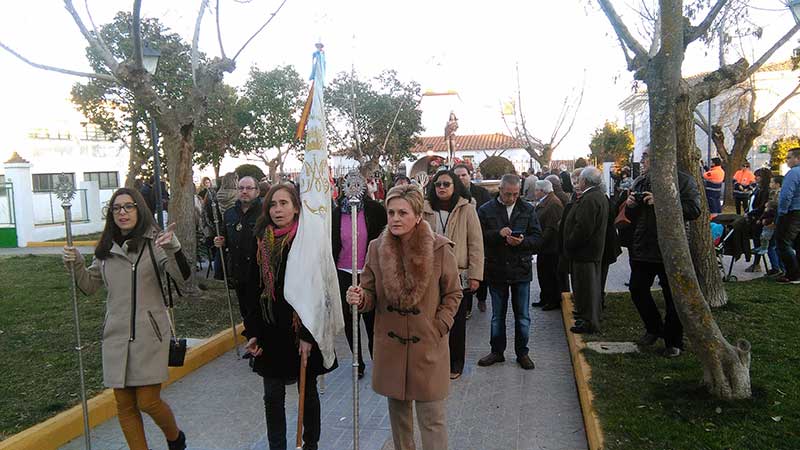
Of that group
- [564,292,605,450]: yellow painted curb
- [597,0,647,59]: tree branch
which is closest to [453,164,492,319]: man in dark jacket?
[564,292,605,450]: yellow painted curb

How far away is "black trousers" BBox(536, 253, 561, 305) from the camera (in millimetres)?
8867

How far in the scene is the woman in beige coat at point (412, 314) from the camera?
3605mm

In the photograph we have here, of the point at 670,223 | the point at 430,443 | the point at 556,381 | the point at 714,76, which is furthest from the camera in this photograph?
the point at 714,76

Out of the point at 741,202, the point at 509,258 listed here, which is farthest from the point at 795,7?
the point at 741,202

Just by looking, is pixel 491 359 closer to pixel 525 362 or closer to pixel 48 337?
pixel 525 362

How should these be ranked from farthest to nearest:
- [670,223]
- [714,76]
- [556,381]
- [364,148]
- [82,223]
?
[364,148] → [82,223] → [714,76] → [556,381] → [670,223]

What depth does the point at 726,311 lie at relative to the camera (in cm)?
728

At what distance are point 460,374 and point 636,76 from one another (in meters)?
3.45

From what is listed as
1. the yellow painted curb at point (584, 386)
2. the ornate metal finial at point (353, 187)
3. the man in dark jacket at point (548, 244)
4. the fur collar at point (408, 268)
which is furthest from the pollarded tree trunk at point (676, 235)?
the man in dark jacket at point (548, 244)

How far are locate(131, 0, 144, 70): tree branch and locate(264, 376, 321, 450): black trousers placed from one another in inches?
236

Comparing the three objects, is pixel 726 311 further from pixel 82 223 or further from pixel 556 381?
pixel 82 223

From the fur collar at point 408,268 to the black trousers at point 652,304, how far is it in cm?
321

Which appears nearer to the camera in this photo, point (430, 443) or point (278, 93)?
point (430, 443)

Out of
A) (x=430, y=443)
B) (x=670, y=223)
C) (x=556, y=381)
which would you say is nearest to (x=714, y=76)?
(x=670, y=223)
